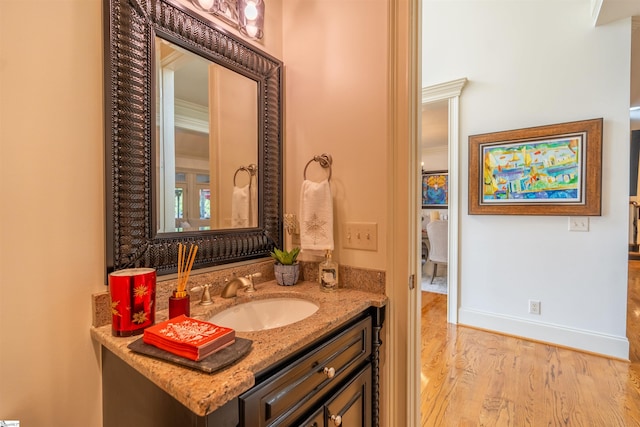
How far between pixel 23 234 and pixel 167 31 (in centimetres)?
78

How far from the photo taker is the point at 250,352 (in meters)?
0.69

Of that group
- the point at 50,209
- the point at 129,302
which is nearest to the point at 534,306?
the point at 129,302

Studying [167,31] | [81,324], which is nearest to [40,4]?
[167,31]

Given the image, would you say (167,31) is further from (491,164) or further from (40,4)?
(491,164)

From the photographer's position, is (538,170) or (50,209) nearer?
(50,209)

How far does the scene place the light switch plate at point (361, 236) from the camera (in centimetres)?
121

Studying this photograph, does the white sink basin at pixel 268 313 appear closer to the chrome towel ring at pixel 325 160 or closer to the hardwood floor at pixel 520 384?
the chrome towel ring at pixel 325 160

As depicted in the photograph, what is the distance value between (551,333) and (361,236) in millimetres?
2358

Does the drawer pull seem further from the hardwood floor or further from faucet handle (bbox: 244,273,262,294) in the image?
the hardwood floor

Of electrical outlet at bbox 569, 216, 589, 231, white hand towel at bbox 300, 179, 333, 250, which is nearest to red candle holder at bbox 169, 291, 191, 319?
white hand towel at bbox 300, 179, 333, 250

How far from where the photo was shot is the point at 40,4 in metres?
0.78

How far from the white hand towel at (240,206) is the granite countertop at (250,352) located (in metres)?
0.31

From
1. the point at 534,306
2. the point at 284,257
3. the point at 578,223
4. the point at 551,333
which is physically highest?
the point at 578,223

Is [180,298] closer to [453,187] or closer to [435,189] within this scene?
[453,187]
